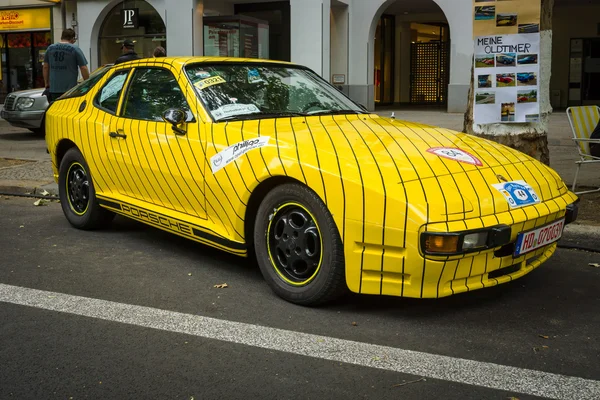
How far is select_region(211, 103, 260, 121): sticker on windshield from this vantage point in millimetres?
4852

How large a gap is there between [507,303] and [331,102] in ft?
6.76

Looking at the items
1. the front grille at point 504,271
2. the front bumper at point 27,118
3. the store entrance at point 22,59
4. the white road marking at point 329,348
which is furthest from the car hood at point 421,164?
the store entrance at point 22,59

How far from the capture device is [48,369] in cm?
334

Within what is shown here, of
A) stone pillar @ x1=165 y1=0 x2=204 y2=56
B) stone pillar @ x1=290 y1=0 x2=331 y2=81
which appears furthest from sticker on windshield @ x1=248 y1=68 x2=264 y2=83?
stone pillar @ x1=165 y1=0 x2=204 y2=56

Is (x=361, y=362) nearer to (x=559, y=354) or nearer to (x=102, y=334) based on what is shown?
(x=559, y=354)

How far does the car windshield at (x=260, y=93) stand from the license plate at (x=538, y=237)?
5.95 ft

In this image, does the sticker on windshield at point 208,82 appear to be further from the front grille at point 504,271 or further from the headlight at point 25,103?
the headlight at point 25,103

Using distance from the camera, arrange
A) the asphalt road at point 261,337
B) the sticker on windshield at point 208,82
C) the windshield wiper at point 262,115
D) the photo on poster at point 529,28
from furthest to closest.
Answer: the photo on poster at point 529,28 → the sticker on windshield at point 208,82 → the windshield wiper at point 262,115 → the asphalt road at point 261,337

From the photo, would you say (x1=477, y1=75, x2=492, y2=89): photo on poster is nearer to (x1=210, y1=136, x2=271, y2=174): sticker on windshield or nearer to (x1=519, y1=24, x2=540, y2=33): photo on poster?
(x1=519, y1=24, x2=540, y2=33): photo on poster

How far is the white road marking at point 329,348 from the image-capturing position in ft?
10.4

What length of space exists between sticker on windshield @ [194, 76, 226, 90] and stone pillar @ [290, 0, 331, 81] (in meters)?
15.4

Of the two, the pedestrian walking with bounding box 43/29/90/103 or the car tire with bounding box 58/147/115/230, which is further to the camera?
the pedestrian walking with bounding box 43/29/90/103

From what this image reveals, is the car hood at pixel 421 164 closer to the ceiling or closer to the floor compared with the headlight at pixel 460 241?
closer to the ceiling

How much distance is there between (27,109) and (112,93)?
9.51 metres
